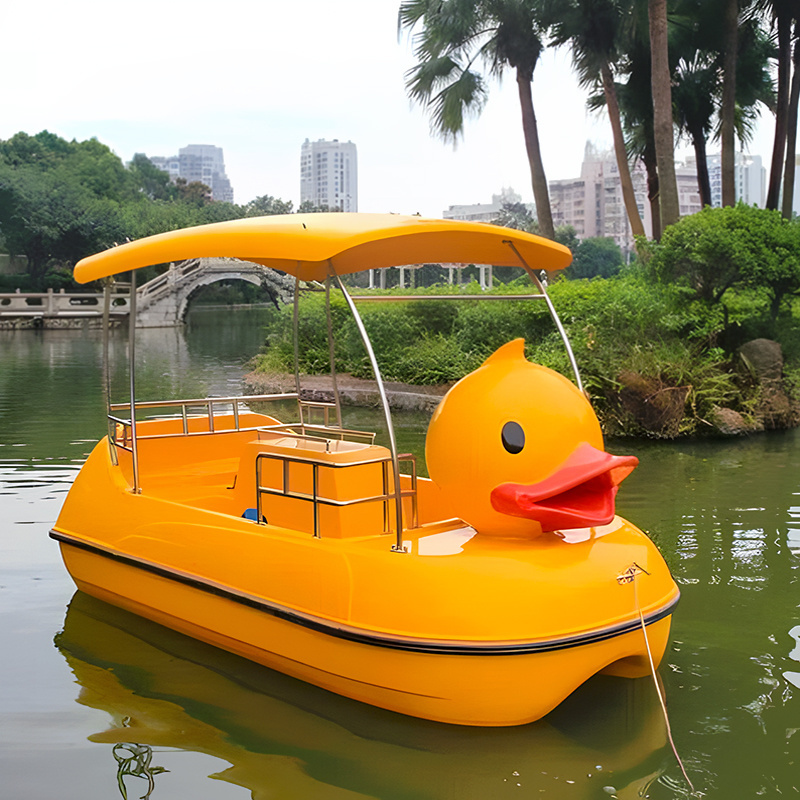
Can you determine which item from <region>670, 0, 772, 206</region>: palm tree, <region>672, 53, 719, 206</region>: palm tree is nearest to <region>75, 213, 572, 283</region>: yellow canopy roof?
<region>670, 0, 772, 206</region>: palm tree

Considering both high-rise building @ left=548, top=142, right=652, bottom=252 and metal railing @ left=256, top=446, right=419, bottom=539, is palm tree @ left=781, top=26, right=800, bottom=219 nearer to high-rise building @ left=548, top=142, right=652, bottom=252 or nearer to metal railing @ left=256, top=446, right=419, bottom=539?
metal railing @ left=256, top=446, right=419, bottom=539

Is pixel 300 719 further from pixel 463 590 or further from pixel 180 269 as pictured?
pixel 180 269

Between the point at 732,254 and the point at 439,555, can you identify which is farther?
the point at 732,254

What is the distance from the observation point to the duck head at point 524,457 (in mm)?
4379

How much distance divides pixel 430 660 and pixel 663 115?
46.3ft

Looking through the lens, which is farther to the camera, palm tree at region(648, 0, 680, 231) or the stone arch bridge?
the stone arch bridge

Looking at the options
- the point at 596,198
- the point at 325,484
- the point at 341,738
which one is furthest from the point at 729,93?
the point at 596,198

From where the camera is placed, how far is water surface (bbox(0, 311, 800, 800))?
3.95 meters

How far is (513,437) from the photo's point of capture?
4473 mm

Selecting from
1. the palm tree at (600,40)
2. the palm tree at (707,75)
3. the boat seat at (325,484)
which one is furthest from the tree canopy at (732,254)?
the boat seat at (325,484)

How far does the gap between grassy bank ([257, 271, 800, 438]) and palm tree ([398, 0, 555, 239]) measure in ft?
19.0

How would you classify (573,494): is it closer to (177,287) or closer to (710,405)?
(710,405)

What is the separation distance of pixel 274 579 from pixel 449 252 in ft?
7.80

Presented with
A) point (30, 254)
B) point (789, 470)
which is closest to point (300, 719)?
point (789, 470)
